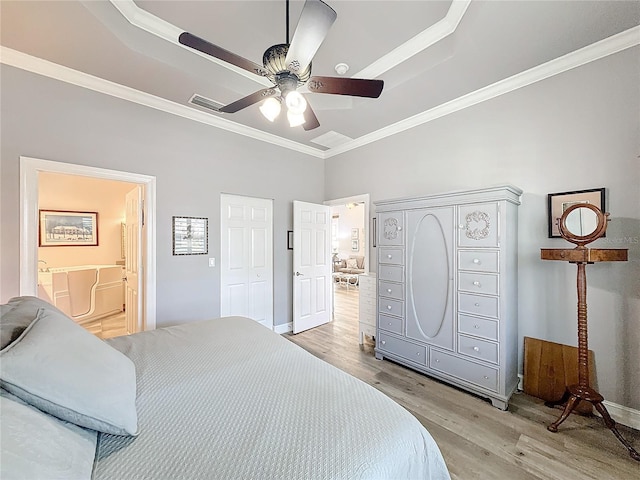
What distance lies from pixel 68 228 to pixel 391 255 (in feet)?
19.4

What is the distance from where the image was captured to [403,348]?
2953mm

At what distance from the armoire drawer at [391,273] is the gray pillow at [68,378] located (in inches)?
100

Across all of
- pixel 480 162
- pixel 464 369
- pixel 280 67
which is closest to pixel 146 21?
pixel 280 67

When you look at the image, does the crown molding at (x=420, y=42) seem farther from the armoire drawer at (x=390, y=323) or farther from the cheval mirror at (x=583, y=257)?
the armoire drawer at (x=390, y=323)

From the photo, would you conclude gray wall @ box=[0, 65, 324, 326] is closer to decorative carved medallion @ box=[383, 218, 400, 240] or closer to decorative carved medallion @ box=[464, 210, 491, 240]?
decorative carved medallion @ box=[383, 218, 400, 240]

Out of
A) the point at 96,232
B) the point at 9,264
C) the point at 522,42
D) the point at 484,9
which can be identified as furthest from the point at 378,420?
the point at 96,232

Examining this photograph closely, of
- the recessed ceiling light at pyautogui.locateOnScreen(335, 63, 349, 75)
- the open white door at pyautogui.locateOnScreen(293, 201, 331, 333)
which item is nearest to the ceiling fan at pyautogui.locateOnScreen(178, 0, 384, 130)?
the recessed ceiling light at pyautogui.locateOnScreen(335, 63, 349, 75)

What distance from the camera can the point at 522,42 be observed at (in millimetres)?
2137

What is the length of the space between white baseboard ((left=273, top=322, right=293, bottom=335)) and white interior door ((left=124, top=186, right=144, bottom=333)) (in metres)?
1.77

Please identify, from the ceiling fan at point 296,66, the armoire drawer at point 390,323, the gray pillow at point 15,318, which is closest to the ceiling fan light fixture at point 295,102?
the ceiling fan at point 296,66

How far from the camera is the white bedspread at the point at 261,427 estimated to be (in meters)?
0.80

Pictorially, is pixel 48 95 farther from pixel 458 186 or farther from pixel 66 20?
pixel 458 186

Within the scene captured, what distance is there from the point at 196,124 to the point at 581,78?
391cm

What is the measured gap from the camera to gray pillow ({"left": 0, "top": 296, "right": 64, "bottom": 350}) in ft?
3.11
